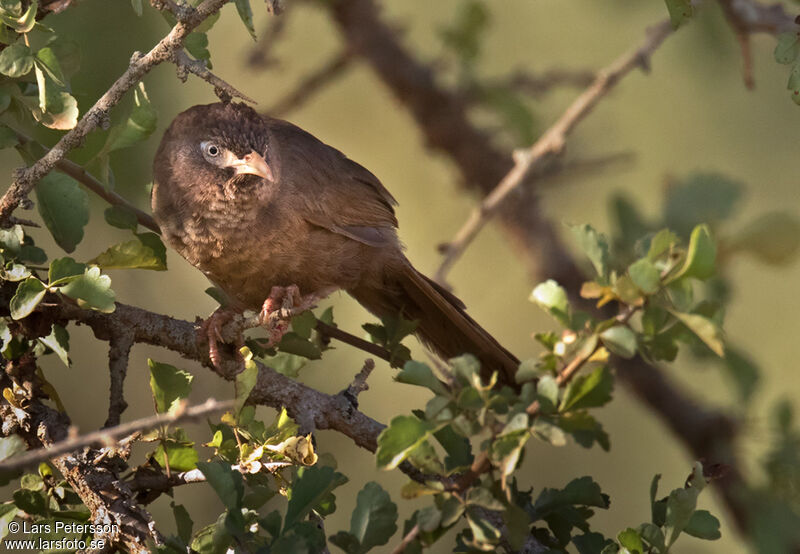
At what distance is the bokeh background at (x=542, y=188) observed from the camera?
521 centimetres

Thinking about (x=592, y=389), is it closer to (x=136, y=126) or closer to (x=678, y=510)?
(x=678, y=510)

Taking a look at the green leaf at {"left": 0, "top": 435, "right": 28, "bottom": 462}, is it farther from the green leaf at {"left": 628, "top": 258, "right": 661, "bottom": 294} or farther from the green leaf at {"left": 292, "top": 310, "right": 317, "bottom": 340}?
the green leaf at {"left": 628, "top": 258, "right": 661, "bottom": 294}

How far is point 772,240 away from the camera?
100.0 inches

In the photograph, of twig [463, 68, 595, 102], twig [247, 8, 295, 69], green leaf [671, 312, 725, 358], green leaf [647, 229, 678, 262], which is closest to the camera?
green leaf [671, 312, 725, 358]

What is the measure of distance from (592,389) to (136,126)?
179cm

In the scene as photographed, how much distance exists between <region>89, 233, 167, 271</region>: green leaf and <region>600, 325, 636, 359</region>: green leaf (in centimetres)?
154

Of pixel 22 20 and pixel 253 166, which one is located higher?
pixel 22 20

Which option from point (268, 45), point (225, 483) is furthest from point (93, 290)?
point (268, 45)

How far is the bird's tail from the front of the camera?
149 inches

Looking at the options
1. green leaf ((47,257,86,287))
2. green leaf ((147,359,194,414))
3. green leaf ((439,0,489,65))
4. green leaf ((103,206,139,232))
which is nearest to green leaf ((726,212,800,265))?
green leaf ((147,359,194,414))

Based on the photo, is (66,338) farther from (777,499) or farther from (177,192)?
(777,499)

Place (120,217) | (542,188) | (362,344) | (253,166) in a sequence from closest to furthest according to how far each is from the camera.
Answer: (120,217) → (362,344) → (253,166) → (542,188)

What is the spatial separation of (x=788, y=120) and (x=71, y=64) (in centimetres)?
460

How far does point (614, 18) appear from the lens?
5641 mm
